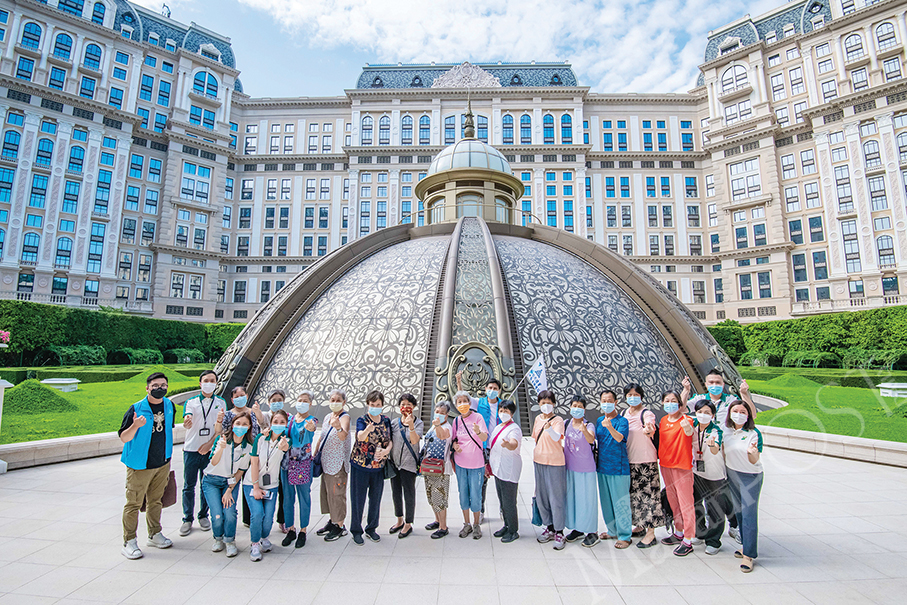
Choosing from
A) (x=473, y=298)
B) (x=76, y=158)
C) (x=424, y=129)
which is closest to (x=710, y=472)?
(x=473, y=298)

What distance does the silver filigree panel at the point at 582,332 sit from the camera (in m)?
9.20

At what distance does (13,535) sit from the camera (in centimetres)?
535

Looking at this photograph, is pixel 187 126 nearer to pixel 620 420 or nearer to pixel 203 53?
pixel 203 53

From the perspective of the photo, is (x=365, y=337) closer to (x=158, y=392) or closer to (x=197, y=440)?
(x=197, y=440)

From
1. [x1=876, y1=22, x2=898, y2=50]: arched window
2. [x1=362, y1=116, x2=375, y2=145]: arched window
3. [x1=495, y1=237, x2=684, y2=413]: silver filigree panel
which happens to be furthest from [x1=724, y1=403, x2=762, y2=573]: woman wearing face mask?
[x1=876, y1=22, x2=898, y2=50]: arched window

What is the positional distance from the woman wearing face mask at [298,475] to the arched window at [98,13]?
6735cm

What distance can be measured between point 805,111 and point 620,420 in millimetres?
58915

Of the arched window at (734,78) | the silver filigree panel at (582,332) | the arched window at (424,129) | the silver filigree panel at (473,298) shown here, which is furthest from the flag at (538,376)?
the arched window at (734,78)

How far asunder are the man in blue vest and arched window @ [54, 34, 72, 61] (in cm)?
6307

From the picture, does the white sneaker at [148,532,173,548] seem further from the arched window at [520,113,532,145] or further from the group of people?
the arched window at [520,113,532,145]

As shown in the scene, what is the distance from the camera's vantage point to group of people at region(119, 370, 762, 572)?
4859mm

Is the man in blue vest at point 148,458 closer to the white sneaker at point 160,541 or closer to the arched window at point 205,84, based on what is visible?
the white sneaker at point 160,541

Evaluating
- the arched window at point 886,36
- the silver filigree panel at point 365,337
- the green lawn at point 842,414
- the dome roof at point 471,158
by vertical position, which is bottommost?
the green lawn at point 842,414

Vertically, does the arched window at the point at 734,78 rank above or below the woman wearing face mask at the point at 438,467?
above
